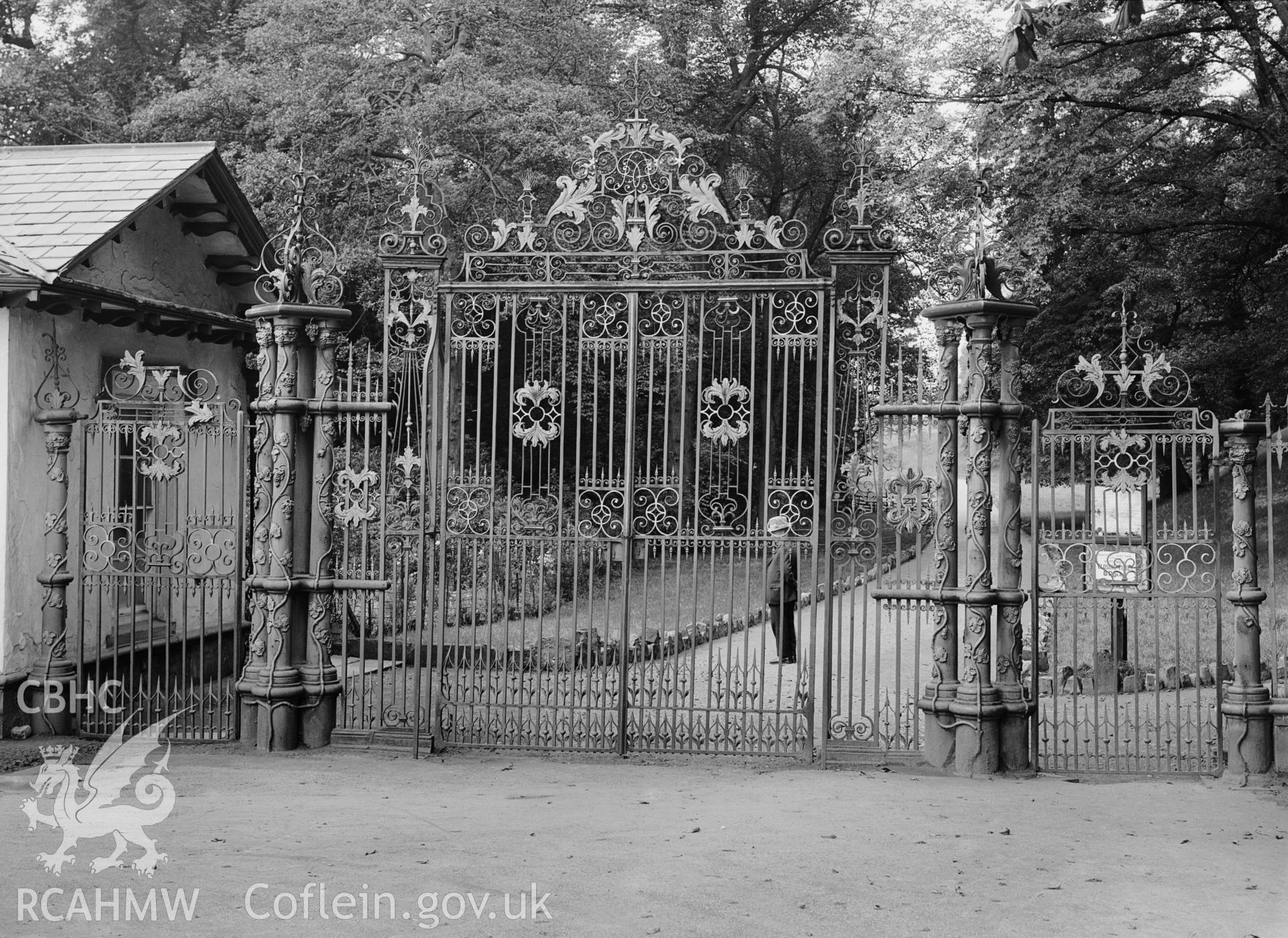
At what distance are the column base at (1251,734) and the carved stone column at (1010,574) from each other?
1320 millimetres

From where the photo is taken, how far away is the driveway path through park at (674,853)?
5.20 metres

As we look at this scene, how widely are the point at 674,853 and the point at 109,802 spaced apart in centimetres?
319

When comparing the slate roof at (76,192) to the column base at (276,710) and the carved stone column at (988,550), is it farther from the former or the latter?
the carved stone column at (988,550)

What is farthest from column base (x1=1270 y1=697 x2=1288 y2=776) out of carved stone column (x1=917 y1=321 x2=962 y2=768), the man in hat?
the man in hat

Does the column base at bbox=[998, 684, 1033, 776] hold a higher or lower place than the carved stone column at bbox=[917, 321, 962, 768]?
lower

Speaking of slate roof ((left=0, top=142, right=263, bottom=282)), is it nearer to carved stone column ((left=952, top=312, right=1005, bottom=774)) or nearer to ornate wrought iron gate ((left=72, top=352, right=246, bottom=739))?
ornate wrought iron gate ((left=72, top=352, right=246, bottom=739))

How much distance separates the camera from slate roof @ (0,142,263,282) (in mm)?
9406

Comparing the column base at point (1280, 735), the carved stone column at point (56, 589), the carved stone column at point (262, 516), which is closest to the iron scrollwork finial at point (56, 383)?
the carved stone column at point (56, 589)

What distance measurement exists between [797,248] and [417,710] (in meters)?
4.23

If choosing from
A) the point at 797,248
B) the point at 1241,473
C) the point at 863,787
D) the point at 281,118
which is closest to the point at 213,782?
the point at 863,787

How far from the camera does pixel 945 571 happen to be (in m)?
8.13

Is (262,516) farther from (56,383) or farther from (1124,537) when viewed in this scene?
(1124,537)

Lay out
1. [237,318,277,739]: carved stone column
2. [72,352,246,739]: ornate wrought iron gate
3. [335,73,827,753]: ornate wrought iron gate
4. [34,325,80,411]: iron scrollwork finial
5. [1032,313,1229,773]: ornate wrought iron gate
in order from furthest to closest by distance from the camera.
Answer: [34,325,80,411]: iron scrollwork finial, [72,352,246,739]: ornate wrought iron gate, [237,318,277,739]: carved stone column, [335,73,827,753]: ornate wrought iron gate, [1032,313,1229,773]: ornate wrought iron gate

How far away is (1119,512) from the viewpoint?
8.09 m
